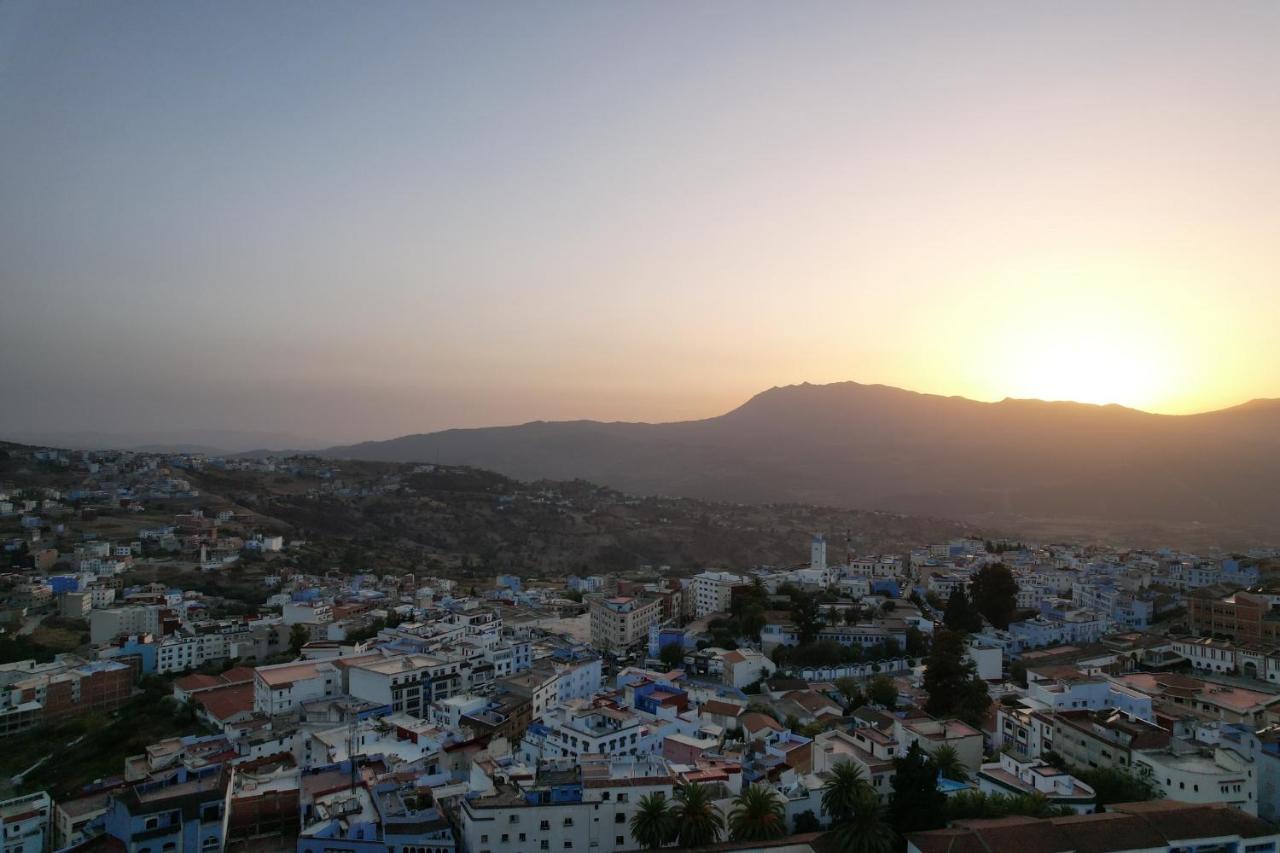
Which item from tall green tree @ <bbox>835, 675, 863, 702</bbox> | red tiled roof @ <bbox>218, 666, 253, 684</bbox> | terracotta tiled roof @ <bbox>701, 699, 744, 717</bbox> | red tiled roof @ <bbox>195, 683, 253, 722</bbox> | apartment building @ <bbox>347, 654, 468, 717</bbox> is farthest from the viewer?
red tiled roof @ <bbox>218, 666, 253, 684</bbox>

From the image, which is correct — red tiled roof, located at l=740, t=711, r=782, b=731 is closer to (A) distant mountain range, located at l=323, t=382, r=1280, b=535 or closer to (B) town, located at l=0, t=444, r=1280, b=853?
(B) town, located at l=0, t=444, r=1280, b=853

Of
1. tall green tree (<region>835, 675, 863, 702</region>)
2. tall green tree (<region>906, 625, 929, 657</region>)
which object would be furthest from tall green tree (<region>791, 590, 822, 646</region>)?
tall green tree (<region>835, 675, 863, 702</region>)

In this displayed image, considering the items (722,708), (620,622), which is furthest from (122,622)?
(722,708)

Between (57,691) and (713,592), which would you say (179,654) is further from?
(713,592)

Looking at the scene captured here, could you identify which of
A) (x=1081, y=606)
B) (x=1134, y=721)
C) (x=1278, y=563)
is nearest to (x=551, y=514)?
(x=1081, y=606)

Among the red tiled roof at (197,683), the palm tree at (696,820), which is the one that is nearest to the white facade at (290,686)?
the red tiled roof at (197,683)

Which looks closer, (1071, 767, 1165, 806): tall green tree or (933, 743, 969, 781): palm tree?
(1071, 767, 1165, 806): tall green tree

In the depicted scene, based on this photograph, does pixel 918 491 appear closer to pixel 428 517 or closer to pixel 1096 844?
pixel 428 517

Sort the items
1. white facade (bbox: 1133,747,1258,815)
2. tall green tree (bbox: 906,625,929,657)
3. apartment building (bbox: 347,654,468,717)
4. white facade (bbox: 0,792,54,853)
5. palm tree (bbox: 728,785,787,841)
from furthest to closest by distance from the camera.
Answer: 1. tall green tree (bbox: 906,625,929,657)
2. apartment building (bbox: 347,654,468,717)
3. white facade (bbox: 0,792,54,853)
4. white facade (bbox: 1133,747,1258,815)
5. palm tree (bbox: 728,785,787,841)
